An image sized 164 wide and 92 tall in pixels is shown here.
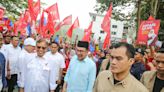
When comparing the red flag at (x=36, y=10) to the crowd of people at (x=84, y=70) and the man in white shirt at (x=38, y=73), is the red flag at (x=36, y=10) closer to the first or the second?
the crowd of people at (x=84, y=70)

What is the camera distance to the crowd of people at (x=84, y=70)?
12.0 feet

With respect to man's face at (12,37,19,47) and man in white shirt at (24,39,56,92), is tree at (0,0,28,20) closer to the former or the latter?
man's face at (12,37,19,47)

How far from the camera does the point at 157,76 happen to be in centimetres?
456

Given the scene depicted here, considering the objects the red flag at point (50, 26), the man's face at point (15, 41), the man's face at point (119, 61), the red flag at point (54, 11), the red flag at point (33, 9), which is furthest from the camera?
the red flag at point (54, 11)

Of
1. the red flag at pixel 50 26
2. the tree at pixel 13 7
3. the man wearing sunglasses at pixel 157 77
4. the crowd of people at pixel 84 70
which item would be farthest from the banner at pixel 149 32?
the tree at pixel 13 7

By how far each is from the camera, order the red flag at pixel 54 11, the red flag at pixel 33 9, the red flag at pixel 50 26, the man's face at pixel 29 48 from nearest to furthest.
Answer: the man's face at pixel 29 48 → the red flag at pixel 33 9 → the red flag at pixel 50 26 → the red flag at pixel 54 11

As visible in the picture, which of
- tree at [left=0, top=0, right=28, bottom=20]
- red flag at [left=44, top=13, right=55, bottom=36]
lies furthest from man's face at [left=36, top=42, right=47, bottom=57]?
tree at [left=0, top=0, right=28, bottom=20]

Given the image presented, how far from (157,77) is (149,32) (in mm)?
7850

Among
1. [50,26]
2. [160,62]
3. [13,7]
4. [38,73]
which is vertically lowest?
[38,73]

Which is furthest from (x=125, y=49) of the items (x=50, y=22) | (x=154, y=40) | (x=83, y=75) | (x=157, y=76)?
(x=50, y=22)

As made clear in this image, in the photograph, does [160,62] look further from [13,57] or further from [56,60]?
[13,57]

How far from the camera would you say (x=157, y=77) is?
456 centimetres

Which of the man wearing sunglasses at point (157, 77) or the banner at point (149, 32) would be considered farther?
the banner at point (149, 32)

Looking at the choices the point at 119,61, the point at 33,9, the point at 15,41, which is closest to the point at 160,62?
the point at 119,61
